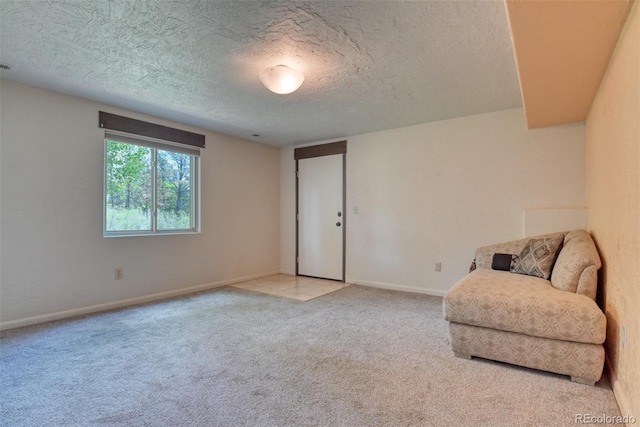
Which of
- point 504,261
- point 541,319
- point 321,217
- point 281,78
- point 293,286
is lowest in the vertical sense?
point 293,286

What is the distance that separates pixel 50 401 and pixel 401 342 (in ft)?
7.36

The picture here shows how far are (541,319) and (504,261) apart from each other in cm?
114

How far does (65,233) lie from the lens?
3.11m

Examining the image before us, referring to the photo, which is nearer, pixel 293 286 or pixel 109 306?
pixel 109 306

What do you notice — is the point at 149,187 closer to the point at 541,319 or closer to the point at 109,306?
the point at 109,306

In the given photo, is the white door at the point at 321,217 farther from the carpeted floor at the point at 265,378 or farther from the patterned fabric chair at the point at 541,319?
the patterned fabric chair at the point at 541,319

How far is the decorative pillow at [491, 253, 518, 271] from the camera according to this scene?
2.90m

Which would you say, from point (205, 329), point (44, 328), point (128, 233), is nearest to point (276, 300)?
point (205, 329)

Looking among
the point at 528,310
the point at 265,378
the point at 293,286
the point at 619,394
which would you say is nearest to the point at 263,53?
the point at 265,378

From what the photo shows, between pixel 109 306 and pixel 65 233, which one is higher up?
pixel 65 233

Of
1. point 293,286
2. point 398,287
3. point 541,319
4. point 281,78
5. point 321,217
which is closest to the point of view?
point 541,319

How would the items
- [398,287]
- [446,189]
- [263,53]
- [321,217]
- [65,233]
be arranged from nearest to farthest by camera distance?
[263,53] < [65,233] < [446,189] < [398,287] < [321,217]

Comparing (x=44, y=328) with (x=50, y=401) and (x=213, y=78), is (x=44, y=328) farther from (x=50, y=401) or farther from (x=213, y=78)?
(x=213, y=78)

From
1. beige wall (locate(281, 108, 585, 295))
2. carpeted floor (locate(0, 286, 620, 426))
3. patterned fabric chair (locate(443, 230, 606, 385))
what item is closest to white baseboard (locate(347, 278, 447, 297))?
beige wall (locate(281, 108, 585, 295))
